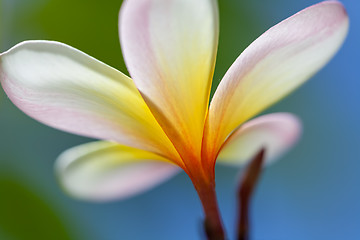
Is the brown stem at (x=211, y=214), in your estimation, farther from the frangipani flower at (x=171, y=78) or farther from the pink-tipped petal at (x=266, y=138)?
the pink-tipped petal at (x=266, y=138)

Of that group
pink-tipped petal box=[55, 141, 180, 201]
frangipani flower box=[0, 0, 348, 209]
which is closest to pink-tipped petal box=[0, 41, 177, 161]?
frangipani flower box=[0, 0, 348, 209]

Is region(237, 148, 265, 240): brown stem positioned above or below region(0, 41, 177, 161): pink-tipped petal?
below

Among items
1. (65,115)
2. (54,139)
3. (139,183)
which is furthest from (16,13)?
(65,115)

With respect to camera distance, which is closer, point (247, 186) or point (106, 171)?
point (247, 186)

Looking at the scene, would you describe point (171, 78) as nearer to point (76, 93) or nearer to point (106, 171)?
point (76, 93)

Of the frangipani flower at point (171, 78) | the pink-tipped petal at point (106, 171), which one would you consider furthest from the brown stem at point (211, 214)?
the pink-tipped petal at point (106, 171)

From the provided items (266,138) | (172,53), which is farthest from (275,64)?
(266,138)

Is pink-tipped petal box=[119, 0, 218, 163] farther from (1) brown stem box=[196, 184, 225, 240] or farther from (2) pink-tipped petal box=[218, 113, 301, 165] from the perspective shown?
(2) pink-tipped petal box=[218, 113, 301, 165]
